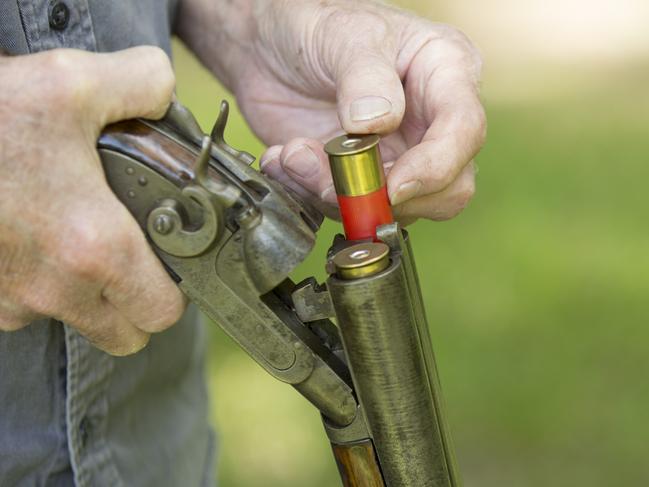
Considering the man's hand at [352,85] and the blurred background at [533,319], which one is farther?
the blurred background at [533,319]

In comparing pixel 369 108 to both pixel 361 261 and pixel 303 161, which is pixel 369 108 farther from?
pixel 361 261

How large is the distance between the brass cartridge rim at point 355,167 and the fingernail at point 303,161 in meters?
0.18

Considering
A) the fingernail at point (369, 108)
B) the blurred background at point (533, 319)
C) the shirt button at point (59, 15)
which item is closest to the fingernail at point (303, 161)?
the fingernail at point (369, 108)

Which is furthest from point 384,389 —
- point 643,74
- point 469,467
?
point 643,74

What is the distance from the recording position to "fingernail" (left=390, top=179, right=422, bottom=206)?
1656mm

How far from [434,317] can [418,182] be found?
10.9 feet

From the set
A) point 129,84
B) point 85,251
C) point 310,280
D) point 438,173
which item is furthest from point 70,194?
point 438,173

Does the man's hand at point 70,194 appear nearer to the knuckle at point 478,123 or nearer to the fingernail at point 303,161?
the fingernail at point 303,161

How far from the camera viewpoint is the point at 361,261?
1.42 m

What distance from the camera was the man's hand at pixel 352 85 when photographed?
1.72 m

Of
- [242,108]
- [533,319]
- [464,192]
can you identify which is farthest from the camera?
[533,319]

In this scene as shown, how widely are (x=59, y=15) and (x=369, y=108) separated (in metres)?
0.52

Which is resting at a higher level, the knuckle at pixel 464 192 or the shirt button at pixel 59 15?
the shirt button at pixel 59 15

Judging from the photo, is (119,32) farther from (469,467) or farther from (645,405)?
(645,405)
